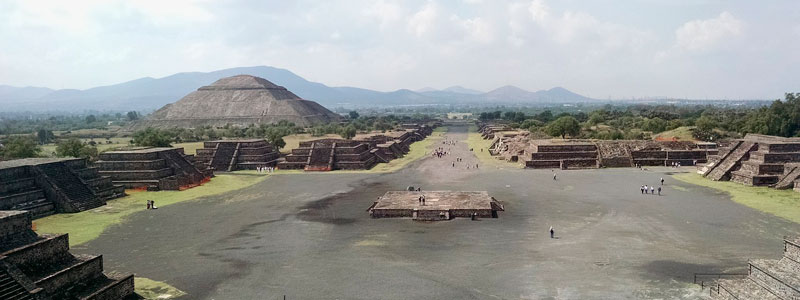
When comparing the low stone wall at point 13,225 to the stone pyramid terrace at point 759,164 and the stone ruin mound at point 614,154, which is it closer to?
the stone pyramid terrace at point 759,164

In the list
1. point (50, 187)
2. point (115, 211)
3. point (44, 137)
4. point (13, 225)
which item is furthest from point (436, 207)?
point (44, 137)

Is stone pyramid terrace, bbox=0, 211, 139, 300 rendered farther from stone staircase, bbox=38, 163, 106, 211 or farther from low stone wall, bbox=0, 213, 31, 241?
stone staircase, bbox=38, 163, 106, 211

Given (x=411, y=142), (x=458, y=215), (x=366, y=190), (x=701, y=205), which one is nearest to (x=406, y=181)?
(x=366, y=190)

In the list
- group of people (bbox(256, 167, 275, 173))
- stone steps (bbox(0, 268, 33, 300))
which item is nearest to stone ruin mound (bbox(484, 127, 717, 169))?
group of people (bbox(256, 167, 275, 173))

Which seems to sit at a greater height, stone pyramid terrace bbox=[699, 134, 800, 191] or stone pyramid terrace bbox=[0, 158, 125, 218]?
stone pyramid terrace bbox=[699, 134, 800, 191]

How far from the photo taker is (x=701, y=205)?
33312 millimetres

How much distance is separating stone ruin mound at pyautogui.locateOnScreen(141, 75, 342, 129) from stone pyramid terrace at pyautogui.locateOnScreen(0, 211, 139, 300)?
416 feet

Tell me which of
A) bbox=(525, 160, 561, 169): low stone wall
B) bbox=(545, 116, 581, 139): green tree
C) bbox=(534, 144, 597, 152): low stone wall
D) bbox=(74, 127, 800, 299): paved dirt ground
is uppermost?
bbox=(545, 116, 581, 139): green tree

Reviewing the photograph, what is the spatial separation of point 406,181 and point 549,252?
2413 cm

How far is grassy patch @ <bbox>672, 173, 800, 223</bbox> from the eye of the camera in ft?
101

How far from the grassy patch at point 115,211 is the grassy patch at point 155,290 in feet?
29.0

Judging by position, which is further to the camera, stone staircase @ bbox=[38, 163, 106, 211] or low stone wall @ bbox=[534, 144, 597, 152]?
low stone wall @ bbox=[534, 144, 597, 152]

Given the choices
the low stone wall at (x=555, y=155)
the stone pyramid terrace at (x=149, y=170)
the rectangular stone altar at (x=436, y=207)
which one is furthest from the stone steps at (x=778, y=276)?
the stone pyramid terrace at (x=149, y=170)

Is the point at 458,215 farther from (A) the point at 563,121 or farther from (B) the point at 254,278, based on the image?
(A) the point at 563,121
